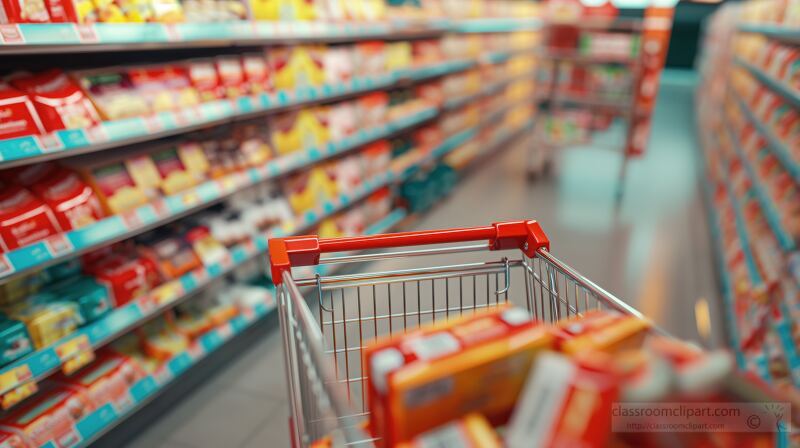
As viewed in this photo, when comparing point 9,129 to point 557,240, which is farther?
point 557,240

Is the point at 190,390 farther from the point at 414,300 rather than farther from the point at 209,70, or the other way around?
the point at 209,70

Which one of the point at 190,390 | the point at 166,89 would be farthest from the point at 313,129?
the point at 190,390

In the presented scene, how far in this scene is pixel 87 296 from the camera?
202cm

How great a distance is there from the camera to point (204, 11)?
238cm

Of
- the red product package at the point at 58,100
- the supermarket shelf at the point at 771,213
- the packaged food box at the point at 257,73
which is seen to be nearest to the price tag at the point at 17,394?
the red product package at the point at 58,100

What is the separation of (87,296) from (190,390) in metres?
0.78

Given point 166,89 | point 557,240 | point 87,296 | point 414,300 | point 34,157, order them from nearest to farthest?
point 34,157 < point 87,296 < point 166,89 < point 414,300 < point 557,240

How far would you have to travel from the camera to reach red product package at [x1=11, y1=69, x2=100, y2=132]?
1790 mm

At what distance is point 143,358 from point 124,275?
453mm

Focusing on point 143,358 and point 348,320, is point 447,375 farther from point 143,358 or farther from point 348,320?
point 143,358

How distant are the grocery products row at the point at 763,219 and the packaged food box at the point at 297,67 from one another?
2499 mm

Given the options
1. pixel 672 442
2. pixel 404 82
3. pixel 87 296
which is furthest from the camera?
pixel 404 82

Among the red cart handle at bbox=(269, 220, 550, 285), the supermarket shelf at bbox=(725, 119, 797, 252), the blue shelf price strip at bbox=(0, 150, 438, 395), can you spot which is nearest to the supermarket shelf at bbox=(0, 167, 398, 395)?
the blue shelf price strip at bbox=(0, 150, 438, 395)

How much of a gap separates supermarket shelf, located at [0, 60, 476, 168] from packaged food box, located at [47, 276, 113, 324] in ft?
1.76
